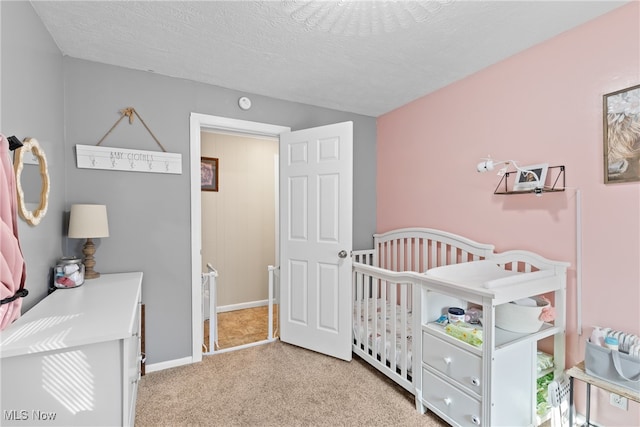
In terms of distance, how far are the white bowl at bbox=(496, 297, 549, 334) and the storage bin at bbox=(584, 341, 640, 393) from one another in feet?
0.79

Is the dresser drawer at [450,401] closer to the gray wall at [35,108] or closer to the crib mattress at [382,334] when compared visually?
the crib mattress at [382,334]

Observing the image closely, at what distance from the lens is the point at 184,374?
2260 mm

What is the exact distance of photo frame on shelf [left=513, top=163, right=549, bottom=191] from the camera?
1.84m

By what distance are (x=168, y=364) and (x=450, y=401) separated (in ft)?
6.82

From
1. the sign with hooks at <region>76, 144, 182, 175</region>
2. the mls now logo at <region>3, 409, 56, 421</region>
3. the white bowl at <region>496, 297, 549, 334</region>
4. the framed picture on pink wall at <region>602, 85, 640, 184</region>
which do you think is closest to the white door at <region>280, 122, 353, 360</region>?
the sign with hooks at <region>76, 144, 182, 175</region>

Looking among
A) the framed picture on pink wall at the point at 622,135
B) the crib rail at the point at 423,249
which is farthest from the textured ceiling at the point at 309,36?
the crib rail at the point at 423,249

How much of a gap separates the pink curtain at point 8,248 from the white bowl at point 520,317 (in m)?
2.32

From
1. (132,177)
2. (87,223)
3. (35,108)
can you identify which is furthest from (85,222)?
(35,108)

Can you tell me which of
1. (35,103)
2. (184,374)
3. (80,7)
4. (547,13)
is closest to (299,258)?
(184,374)

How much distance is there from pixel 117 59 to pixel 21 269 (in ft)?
5.31

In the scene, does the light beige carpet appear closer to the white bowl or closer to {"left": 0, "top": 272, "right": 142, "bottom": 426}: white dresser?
the white bowl

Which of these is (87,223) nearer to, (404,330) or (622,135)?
(404,330)

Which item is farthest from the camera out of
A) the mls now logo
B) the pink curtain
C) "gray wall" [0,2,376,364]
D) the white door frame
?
the white door frame

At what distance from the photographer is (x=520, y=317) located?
63.7 inches
